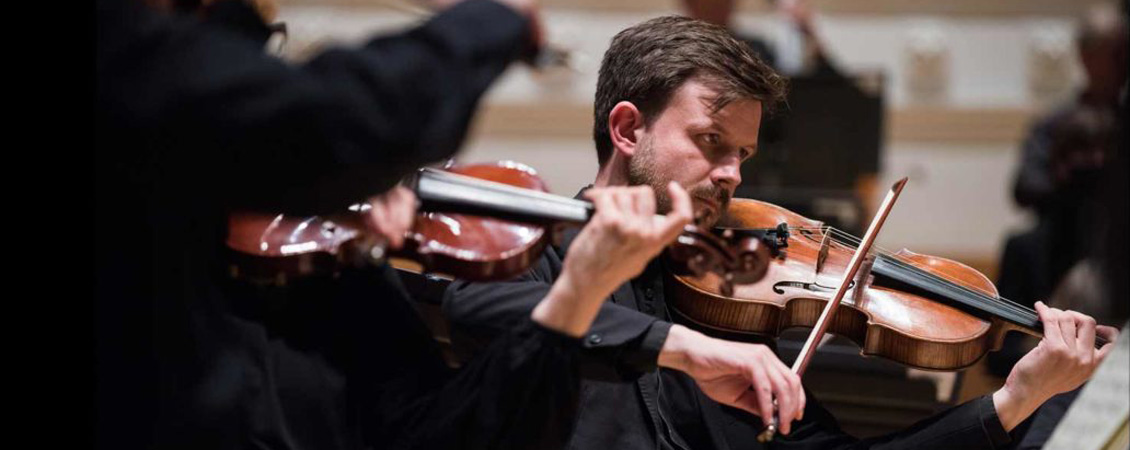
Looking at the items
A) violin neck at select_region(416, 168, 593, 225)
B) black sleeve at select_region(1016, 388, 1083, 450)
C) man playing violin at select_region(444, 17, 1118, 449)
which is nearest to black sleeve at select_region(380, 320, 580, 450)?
violin neck at select_region(416, 168, 593, 225)

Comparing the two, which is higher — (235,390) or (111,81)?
(111,81)

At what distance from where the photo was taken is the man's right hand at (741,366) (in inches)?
61.0

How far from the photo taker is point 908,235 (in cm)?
646

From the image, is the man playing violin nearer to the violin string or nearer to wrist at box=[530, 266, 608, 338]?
the violin string

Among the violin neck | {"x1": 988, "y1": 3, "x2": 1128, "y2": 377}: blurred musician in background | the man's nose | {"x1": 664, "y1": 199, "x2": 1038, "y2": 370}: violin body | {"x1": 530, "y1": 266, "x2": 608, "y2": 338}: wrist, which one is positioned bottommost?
{"x1": 988, "y1": 3, "x2": 1128, "y2": 377}: blurred musician in background

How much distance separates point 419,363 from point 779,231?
0.59m

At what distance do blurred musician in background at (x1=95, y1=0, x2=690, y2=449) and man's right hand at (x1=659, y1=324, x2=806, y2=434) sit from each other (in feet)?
0.68

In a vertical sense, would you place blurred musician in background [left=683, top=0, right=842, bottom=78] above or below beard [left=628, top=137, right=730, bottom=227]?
below

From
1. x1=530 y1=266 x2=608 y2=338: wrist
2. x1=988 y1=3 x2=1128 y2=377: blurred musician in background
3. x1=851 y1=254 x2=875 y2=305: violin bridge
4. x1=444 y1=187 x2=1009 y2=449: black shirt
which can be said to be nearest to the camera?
x1=530 y1=266 x2=608 y2=338: wrist

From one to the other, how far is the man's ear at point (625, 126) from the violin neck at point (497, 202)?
51 centimetres

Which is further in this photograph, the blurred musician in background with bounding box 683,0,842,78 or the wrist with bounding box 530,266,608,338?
the blurred musician in background with bounding box 683,0,842,78

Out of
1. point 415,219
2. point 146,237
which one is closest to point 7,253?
point 146,237

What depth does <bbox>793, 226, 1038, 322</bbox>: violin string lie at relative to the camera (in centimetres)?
193

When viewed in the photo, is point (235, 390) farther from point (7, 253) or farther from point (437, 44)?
point (437, 44)
